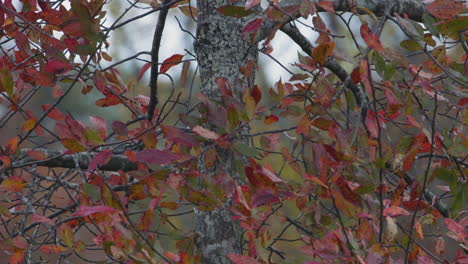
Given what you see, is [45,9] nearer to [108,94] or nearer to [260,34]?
[108,94]

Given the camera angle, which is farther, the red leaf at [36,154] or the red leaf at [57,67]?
the red leaf at [36,154]

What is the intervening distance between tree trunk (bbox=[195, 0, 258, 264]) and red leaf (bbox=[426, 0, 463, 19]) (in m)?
0.63

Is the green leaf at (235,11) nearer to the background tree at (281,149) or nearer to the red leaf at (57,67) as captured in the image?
the background tree at (281,149)

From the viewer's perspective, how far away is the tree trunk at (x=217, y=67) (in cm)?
184

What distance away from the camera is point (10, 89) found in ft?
5.97

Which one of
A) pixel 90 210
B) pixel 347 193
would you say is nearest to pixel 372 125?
pixel 347 193

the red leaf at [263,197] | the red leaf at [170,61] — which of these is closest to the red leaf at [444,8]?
the red leaf at [263,197]

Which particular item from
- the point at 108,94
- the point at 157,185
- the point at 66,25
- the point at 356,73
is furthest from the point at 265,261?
the point at 108,94

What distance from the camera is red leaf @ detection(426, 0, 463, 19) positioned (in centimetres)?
141

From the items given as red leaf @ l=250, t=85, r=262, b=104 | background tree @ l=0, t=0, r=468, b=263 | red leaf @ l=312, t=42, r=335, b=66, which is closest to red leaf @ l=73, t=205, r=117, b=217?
background tree @ l=0, t=0, r=468, b=263

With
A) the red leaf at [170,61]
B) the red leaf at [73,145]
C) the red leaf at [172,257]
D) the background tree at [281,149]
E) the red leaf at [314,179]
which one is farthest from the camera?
the red leaf at [170,61]

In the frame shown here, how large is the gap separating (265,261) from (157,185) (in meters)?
0.33

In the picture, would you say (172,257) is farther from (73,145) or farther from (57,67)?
(57,67)

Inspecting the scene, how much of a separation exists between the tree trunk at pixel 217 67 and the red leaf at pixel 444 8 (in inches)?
24.6
